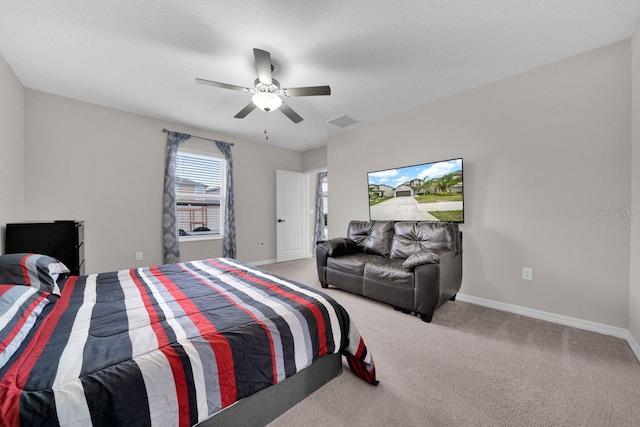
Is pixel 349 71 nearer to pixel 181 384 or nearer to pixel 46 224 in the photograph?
pixel 181 384

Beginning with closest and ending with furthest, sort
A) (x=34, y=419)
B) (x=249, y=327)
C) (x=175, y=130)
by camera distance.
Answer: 1. (x=34, y=419)
2. (x=249, y=327)
3. (x=175, y=130)

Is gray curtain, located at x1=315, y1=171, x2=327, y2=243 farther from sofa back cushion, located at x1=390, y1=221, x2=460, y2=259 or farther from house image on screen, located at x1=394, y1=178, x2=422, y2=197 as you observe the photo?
sofa back cushion, located at x1=390, y1=221, x2=460, y2=259

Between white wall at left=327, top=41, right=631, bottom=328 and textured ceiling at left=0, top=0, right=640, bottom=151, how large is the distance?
0.26 metres

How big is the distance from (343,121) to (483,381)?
11.8 ft

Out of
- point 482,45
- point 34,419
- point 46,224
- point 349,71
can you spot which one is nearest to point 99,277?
point 46,224

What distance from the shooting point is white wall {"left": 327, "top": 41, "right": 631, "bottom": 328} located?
220 centimetres

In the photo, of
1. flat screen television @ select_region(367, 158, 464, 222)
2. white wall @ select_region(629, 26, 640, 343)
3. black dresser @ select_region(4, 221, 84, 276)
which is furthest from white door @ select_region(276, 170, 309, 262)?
white wall @ select_region(629, 26, 640, 343)

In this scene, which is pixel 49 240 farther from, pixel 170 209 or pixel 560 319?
pixel 560 319

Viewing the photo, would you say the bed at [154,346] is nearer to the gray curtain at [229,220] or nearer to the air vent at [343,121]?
the gray curtain at [229,220]

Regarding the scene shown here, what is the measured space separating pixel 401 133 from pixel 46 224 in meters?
4.36

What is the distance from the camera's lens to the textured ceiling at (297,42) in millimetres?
1835

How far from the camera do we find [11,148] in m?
2.57

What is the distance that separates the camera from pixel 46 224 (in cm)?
245

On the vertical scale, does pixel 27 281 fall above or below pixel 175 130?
below
